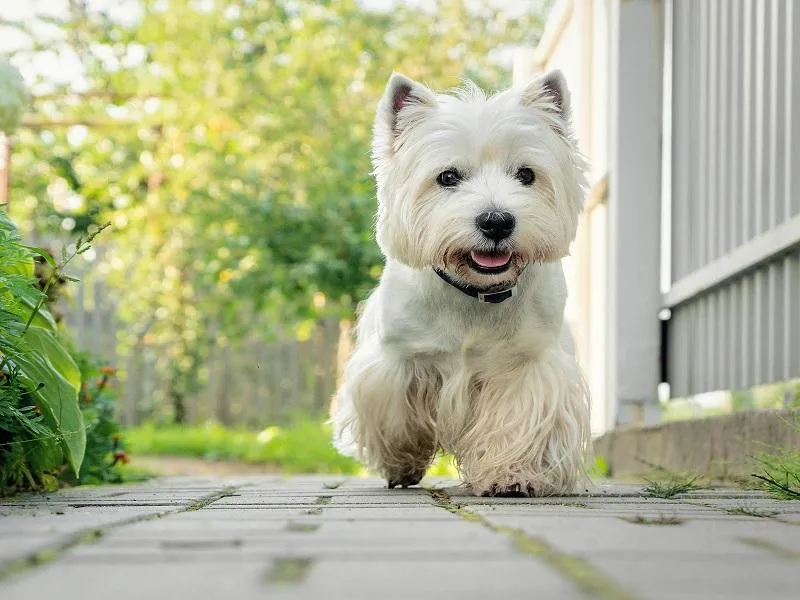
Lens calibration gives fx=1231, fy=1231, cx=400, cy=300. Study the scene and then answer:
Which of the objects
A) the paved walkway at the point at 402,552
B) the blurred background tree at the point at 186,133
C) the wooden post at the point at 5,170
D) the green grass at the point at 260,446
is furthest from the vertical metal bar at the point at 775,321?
the blurred background tree at the point at 186,133

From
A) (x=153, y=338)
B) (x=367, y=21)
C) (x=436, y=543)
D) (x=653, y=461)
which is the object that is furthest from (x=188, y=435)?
(x=436, y=543)

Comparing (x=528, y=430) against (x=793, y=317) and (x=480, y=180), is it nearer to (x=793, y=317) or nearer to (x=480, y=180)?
(x=480, y=180)

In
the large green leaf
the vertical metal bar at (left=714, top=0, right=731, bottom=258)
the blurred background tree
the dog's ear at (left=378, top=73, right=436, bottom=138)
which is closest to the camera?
the large green leaf

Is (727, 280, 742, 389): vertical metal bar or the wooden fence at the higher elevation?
the wooden fence

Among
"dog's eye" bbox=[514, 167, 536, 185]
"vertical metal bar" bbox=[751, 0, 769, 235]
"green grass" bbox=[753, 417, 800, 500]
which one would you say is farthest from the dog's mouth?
"vertical metal bar" bbox=[751, 0, 769, 235]

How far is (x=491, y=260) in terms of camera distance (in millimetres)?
3283

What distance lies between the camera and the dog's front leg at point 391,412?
3648mm

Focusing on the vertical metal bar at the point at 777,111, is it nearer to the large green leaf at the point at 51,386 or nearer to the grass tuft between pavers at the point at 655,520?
the grass tuft between pavers at the point at 655,520

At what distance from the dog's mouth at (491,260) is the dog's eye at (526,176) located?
0.25 m

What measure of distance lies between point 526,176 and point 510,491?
0.86 m

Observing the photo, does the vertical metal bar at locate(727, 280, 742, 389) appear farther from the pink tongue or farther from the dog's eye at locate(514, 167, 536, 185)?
the pink tongue

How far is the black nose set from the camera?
10.5 feet

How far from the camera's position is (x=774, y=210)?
13.2 ft

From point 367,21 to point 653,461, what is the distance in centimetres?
965
